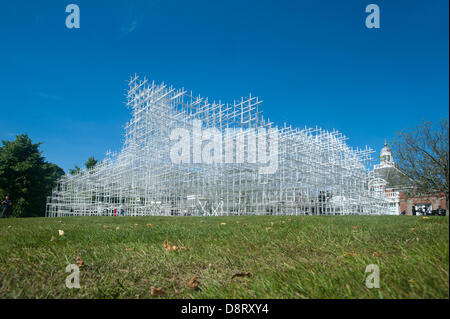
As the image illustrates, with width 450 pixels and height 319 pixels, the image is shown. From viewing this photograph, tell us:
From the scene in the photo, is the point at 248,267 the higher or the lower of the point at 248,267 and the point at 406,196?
the lower

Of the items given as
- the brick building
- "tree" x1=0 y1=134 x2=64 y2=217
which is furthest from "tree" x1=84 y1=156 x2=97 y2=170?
the brick building

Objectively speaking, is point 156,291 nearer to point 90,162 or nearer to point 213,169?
point 213,169

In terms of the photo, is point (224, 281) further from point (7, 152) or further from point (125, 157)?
point (7, 152)

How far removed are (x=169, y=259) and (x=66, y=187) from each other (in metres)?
39.3

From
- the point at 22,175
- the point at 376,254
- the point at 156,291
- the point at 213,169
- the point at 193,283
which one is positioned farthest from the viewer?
the point at 22,175

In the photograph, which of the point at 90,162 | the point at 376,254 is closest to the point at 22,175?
the point at 90,162

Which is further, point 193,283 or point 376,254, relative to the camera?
point 376,254

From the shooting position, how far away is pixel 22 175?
34188 millimetres

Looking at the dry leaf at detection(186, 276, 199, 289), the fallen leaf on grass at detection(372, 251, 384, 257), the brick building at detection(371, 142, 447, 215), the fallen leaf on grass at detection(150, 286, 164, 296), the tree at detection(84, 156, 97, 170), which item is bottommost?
the fallen leaf on grass at detection(150, 286, 164, 296)

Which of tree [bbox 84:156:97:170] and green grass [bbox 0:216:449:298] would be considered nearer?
green grass [bbox 0:216:449:298]

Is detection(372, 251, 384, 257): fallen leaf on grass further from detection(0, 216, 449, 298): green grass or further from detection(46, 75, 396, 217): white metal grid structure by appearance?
detection(46, 75, 396, 217): white metal grid structure

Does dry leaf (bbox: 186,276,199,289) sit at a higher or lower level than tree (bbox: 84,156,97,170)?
lower

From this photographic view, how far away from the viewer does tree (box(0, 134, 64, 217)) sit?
33.0 metres
